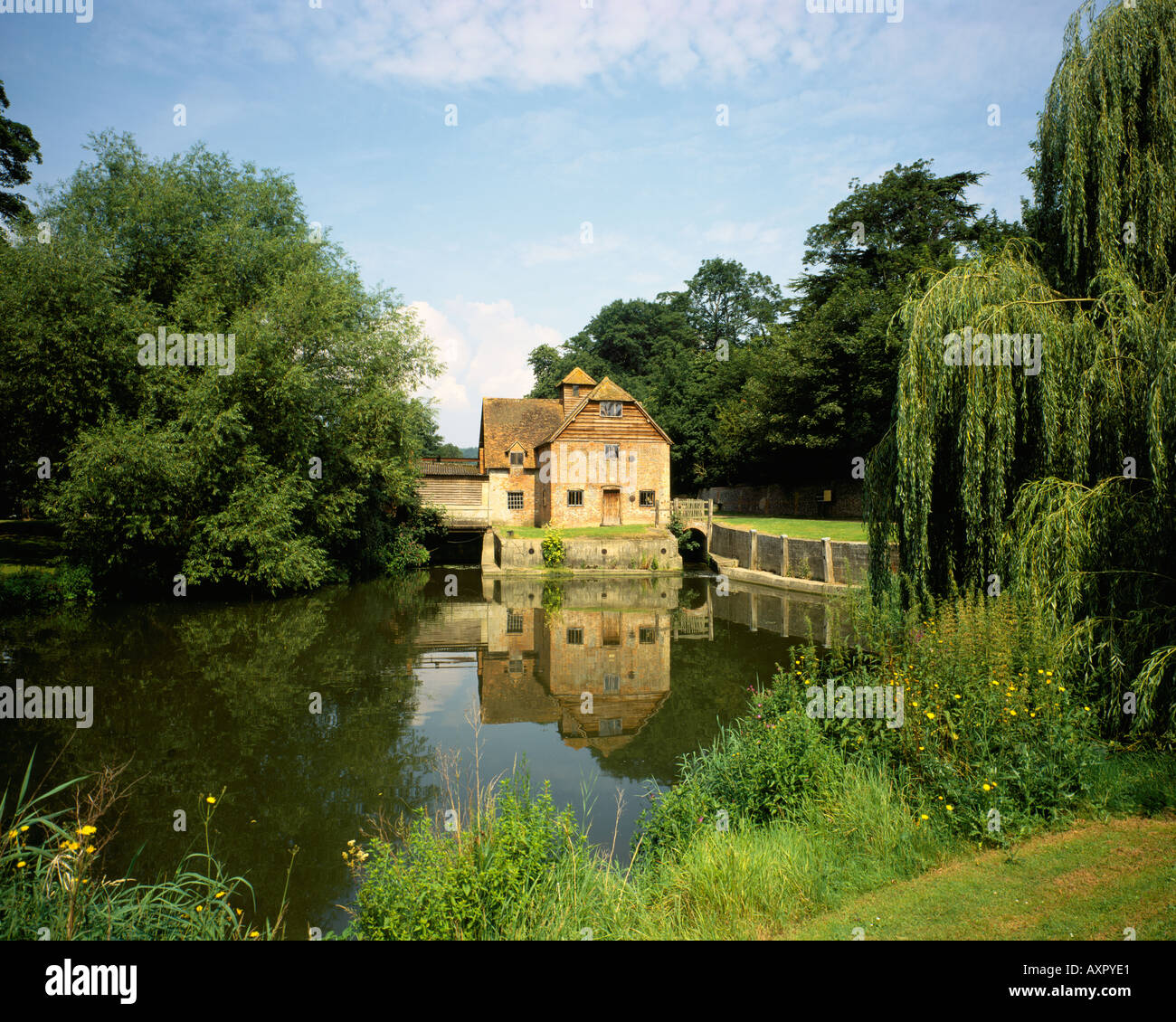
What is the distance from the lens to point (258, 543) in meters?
20.6

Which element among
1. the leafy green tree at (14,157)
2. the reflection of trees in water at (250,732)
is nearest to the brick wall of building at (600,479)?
the reflection of trees in water at (250,732)

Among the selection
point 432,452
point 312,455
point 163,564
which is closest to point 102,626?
point 163,564

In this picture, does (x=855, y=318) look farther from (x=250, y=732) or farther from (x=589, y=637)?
(x=250, y=732)

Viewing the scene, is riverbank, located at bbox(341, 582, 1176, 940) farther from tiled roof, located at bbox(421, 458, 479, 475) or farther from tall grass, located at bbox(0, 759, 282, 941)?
tiled roof, located at bbox(421, 458, 479, 475)

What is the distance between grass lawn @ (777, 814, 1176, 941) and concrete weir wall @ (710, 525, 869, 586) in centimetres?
1455

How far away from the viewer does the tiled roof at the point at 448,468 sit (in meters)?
41.4

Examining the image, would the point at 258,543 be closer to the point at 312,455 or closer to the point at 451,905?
the point at 312,455

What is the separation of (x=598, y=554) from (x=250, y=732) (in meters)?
21.8

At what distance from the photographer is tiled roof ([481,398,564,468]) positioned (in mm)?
42312

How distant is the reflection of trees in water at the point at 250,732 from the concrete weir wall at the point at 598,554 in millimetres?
12155

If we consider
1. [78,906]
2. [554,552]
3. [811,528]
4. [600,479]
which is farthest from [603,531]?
[78,906]

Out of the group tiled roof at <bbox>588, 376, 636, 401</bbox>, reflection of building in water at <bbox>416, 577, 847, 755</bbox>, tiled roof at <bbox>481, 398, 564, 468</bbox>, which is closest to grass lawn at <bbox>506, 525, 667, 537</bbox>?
reflection of building in water at <bbox>416, 577, 847, 755</bbox>
